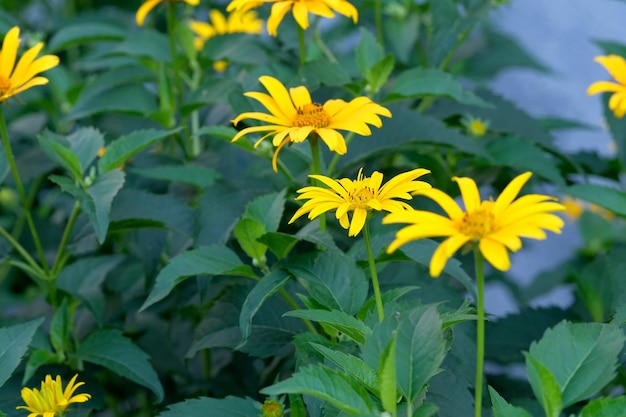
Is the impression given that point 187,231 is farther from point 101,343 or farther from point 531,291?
point 531,291

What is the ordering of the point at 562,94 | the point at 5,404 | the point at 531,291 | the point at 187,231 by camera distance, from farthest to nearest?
the point at 562,94, the point at 531,291, the point at 187,231, the point at 5,404

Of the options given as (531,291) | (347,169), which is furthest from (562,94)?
(347,169)

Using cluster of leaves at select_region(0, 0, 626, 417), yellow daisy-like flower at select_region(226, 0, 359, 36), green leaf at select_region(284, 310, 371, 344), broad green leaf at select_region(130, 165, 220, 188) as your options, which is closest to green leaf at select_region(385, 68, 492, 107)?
cluster of leaves at select_region(0, 0, 626, 417)

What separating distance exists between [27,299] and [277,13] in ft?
3.13

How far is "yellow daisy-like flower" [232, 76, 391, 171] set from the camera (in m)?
0.82

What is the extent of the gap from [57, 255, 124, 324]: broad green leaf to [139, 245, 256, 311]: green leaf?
0.65 feet

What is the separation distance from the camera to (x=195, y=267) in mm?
858

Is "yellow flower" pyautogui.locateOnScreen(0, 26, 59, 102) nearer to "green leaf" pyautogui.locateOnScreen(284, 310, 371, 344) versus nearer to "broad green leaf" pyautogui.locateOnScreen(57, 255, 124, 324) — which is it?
"broad green leaf" pyautogui.locateOnScreen(57, 255, 124, 324)

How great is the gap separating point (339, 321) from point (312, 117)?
22 cm

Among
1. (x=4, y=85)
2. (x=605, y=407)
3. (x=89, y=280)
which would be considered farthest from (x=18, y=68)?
(x=605, y=407)

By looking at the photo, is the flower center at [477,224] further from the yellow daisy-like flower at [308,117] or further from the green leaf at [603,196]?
the green leaf at [603,196]

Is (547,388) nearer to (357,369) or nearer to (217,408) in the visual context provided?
(357,369)

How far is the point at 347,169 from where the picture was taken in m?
1.15

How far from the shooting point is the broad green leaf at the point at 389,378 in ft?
2.06
